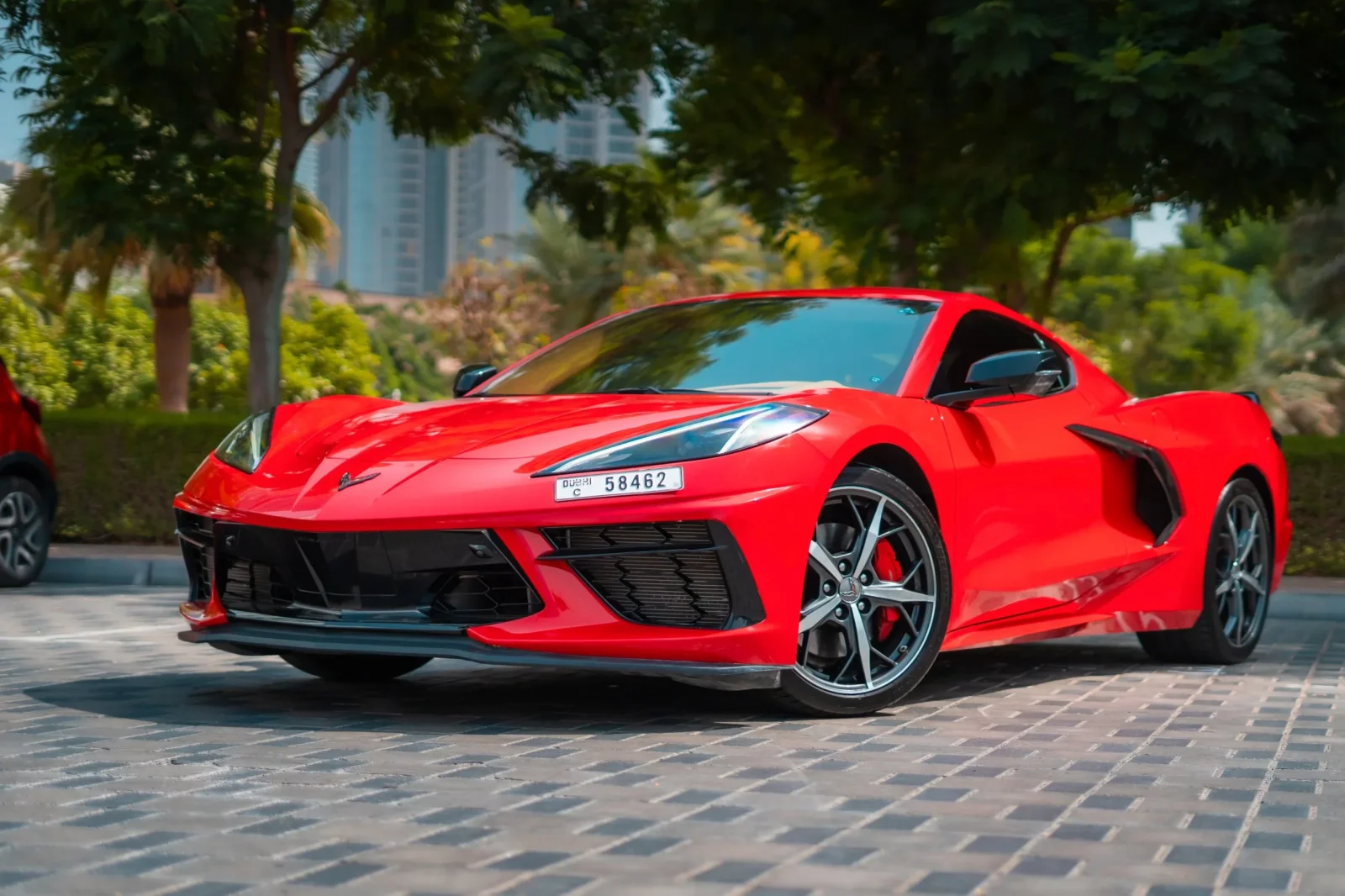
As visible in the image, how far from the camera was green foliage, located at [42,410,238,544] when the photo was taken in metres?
15.3

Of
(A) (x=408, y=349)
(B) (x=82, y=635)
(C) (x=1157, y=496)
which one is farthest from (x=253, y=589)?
(A) (x=408, y=349)

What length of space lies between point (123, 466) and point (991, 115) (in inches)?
301

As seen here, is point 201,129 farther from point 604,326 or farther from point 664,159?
point 604,326

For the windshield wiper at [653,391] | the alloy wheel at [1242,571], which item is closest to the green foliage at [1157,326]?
the alloy wheel at [1242,571]

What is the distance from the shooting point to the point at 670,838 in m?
3.61

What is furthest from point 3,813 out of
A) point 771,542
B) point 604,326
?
point 604,326

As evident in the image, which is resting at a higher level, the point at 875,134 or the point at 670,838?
the point at 875,134

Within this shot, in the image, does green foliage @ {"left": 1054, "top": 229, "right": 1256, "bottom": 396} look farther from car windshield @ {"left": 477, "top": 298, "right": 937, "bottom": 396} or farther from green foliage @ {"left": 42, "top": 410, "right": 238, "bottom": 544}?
car windshield @ {"left": 477, "top": 298, "right": 937, "bottom": 396}

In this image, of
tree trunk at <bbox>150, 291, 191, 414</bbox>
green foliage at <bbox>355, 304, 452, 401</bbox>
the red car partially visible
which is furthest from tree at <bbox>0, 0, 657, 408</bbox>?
green foliage at <bbox>355, 304, 452, 401</bbox>

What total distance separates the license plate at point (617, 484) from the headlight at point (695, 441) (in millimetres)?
31

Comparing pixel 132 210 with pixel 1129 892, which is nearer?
pixel 1129 892

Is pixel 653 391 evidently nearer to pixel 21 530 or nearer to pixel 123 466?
pixel 21 530

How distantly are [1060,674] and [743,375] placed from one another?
2035mm

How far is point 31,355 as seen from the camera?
50531mm
